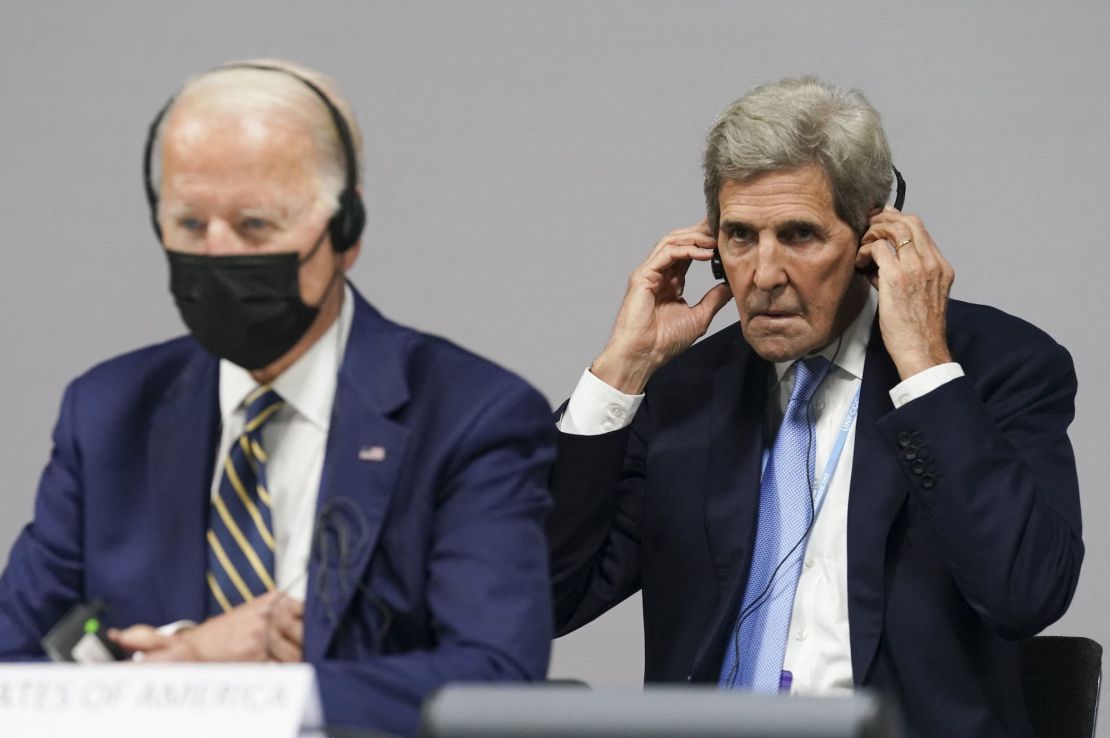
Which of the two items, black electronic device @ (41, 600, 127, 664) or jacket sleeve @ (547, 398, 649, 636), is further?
jacket sleeve @ (547, 398, 649, 636)

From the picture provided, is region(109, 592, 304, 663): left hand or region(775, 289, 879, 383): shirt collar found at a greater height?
region(775, 289, 879, 383): shirt collar

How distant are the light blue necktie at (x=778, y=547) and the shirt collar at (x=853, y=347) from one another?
0.07ft

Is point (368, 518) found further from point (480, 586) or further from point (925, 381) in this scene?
point (925, 381)

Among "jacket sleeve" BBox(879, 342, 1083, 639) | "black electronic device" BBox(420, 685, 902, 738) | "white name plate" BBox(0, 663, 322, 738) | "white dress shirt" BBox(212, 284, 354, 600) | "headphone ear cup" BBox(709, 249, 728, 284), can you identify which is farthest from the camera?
"headphone ear cup" BBox(709, 249, 728, 284)

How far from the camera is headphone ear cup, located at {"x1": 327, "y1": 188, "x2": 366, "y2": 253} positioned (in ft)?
6.03

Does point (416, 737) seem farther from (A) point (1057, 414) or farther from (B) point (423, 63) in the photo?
(B) point (423, 63)

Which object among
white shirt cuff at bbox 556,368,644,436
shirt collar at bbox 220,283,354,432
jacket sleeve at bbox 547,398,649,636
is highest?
shirt collar at bbox 220,283,354,432

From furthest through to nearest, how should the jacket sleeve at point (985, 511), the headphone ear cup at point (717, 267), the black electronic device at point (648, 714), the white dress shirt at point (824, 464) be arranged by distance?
1. the headphone ear cup at point (717, 267)
2. the white dress shirt at point (824, 464)
3. the jacket sleeve at point (985, 511)
4. the black electronic device at point (648, 714)

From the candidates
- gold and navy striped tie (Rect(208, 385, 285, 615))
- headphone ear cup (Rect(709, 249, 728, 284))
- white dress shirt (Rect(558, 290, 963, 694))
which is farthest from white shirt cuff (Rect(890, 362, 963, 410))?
gold and navy striped tie (Rect(208, 385, 285, 615))

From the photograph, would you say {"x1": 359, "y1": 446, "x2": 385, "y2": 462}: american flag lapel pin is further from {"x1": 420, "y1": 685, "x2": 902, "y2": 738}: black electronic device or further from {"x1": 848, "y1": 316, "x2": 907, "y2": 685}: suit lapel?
{"x1": 848, "y1": 316, "x2": 907, "y2": 685}: suit lapel

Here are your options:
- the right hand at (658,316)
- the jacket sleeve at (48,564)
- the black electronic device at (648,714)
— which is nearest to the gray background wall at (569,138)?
the right hand at (658,316)

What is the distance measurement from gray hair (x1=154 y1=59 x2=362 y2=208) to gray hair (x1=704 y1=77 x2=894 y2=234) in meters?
0.90

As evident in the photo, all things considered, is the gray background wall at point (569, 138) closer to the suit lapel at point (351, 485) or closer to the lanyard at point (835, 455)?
the lanyard at point (835, 455)

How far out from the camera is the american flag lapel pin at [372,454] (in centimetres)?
182
